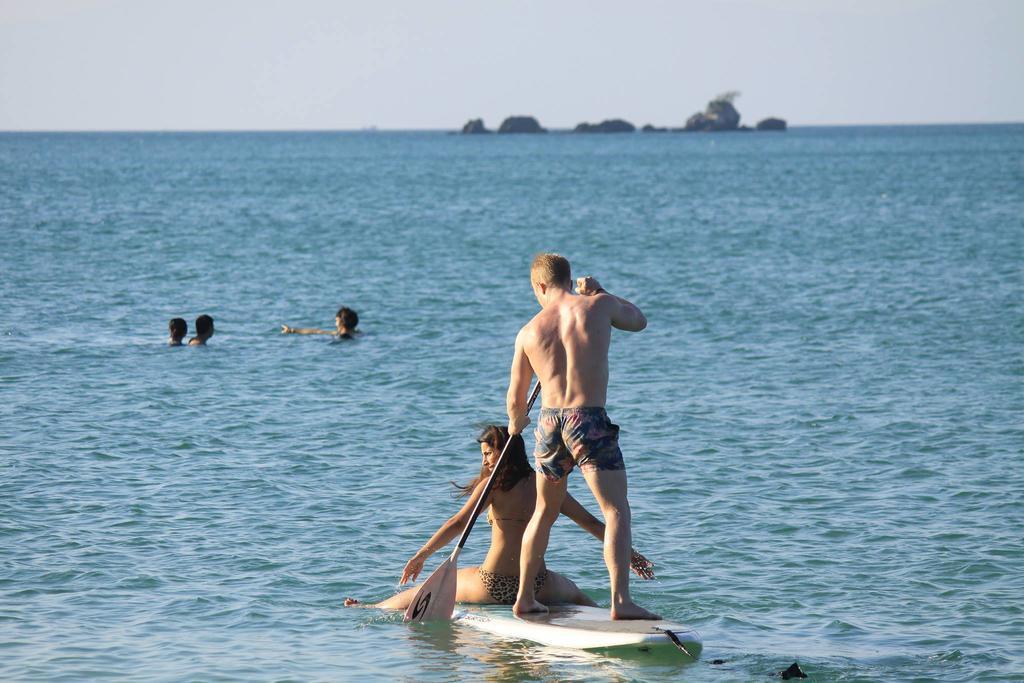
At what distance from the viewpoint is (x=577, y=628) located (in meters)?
8.39

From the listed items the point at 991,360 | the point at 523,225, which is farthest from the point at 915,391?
the point at 523,225

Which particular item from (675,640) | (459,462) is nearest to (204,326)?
(459,462)

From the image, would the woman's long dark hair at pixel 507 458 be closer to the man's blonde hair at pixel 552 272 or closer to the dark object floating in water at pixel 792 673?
the man's blonde hair at pixel 552 272

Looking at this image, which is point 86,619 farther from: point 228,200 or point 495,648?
point 228,200

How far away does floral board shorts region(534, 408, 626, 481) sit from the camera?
8.14m

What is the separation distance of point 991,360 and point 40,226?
1533 inches

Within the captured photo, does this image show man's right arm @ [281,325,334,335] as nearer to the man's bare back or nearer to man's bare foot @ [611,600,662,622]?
the man's bare back

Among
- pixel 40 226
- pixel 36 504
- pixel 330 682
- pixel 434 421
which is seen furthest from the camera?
pixel 40 226

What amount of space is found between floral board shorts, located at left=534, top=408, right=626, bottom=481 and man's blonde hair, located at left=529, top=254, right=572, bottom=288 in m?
0.83

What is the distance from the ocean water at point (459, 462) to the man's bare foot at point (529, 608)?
0.80ft

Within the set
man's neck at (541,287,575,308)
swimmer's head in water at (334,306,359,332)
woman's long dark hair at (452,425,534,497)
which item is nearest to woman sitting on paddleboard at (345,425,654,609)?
woman's long dark hair at (452,425,534,497)

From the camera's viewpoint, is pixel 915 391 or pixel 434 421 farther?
pixel 915 391

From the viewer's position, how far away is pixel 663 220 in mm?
55938

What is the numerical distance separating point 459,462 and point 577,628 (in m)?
5.61
